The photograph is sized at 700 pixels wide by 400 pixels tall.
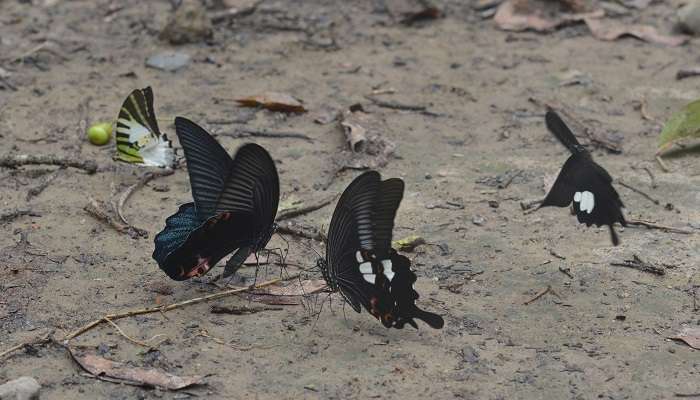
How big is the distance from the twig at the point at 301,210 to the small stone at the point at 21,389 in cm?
182

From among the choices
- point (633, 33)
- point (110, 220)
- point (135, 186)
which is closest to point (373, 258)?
point (110, 220)

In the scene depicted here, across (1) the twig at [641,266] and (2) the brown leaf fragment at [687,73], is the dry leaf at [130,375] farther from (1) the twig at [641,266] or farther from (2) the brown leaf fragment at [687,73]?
(2) the brown leaf fragment at [687,73]

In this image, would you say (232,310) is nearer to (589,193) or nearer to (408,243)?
(408,243)

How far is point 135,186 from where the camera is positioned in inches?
203

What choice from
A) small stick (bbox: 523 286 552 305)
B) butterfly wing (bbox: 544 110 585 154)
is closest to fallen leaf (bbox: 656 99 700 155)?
butterfly wing (bbox: 544 110 585 154)

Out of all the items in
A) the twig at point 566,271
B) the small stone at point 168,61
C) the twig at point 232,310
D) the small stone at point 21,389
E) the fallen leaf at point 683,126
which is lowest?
the twig at point 566,271

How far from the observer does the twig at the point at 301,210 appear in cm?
491

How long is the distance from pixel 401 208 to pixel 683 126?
1698 millimetres

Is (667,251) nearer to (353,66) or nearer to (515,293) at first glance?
(515,293)

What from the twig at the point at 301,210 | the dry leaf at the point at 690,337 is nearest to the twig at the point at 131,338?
the twig at the point at 301,210

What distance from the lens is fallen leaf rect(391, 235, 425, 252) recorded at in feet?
15.1

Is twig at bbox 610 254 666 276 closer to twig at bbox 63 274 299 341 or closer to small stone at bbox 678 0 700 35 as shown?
twig at bbox 63 274 299 341

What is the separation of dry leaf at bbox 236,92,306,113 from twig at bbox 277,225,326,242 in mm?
1599

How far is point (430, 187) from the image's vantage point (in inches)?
210
